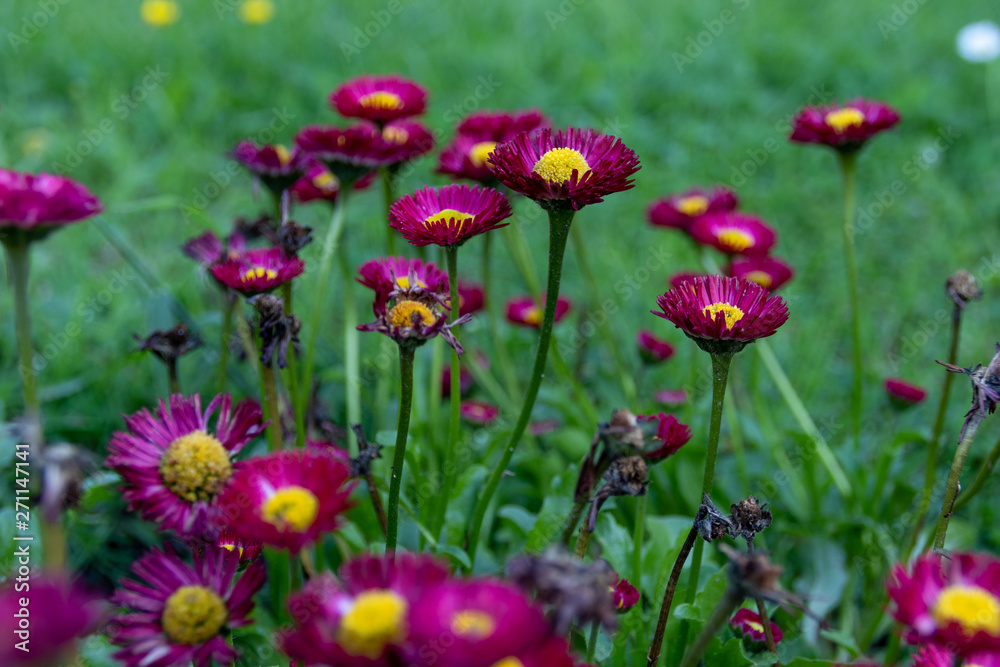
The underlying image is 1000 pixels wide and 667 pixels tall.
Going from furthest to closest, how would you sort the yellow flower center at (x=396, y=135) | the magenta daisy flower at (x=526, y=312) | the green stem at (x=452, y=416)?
the magenta daisy flower at (x=526, y=312), the yellow flower center at (x=396, y=135), the green stem at (x=452, y=416)

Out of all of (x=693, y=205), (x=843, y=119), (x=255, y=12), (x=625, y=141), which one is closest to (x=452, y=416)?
(x=693, y=205)

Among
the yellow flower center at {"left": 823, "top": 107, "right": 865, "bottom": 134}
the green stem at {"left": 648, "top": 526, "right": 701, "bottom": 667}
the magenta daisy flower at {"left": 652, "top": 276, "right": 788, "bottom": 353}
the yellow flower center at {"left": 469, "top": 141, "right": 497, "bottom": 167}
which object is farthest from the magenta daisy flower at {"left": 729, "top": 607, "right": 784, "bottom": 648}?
the yellow flower center at {"left": 823, "top": 107, "right": 865, "bottom": 134}

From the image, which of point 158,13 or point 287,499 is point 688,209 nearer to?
point 287,499

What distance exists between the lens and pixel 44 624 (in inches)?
26.7

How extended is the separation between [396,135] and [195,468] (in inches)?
40.8

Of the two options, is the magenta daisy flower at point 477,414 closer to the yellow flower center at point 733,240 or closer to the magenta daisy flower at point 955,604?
the yellow flower center at point 733,240

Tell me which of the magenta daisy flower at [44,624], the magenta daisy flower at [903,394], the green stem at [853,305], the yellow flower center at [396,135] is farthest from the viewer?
the magenta daisy flower at [903,394]

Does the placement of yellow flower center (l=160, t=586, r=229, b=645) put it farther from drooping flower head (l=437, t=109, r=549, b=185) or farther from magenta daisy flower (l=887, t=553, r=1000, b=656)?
drooping flower head (l=437, t=109, r=549, b=185)

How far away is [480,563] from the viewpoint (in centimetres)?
172

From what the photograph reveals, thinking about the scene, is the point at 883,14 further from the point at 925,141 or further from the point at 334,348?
the point at 334,348

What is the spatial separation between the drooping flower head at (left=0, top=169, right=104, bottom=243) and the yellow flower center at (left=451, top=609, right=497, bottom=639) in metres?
0.64

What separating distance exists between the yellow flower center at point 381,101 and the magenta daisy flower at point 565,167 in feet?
2.14

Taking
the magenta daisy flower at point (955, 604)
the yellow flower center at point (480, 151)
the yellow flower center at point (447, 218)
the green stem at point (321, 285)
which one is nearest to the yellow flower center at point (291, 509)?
the yellow flower center at point (447, 218)

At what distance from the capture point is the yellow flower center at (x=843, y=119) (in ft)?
6.83
